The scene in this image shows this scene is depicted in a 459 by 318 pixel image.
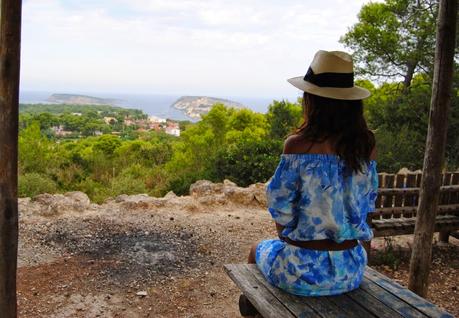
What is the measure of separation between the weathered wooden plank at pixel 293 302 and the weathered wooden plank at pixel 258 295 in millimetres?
22

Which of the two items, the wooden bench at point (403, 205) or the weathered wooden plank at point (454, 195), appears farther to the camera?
the weathered wooden plank at point (454, 195)

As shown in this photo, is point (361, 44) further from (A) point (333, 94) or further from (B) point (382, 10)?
(A) point (333, 94)

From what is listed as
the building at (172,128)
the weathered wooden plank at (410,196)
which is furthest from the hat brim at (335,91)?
the building at (172,128)

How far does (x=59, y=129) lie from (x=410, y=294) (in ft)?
116

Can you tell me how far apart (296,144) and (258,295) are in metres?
0.86

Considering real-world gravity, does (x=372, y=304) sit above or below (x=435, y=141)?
below

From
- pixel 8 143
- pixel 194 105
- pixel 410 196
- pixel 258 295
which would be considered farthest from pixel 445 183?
pixel 194 105

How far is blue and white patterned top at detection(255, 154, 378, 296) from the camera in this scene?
2.30 metres

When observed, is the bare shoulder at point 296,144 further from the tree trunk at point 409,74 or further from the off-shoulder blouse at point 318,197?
the tree trunk at point 409,74

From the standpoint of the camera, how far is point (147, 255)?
5.27 metres

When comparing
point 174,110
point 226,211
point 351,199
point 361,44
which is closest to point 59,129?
point 361,44

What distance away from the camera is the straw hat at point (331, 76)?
2.34 metres

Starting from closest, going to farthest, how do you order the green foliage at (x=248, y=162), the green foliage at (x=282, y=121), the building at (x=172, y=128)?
the green foliage at (x=248, y=162), the green foliage at (x=282, y=121), the building at (x=172, y=128)

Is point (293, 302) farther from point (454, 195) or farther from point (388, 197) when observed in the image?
point (454, 195)
